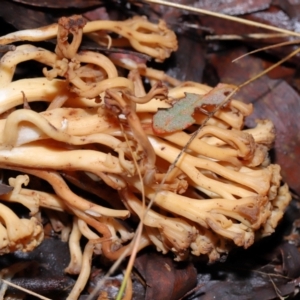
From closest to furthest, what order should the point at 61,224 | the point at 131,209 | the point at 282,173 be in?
the point at 131,209 < the point at 61,224 < the point at 282,173

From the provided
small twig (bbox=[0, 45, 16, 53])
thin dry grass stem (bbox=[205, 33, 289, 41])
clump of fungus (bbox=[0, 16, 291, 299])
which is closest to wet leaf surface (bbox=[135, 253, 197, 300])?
clump of fungus (bbox=[0, 16, 291, 299])

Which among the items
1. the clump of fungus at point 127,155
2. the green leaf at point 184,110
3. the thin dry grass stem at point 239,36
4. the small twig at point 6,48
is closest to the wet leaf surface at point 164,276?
the clump of fungus at point 127,155

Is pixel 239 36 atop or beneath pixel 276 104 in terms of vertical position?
atop

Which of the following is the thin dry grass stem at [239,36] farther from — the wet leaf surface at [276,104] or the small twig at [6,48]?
the small twig at [6,48]

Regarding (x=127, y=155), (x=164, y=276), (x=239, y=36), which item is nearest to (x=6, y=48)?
(x=127, y=155)

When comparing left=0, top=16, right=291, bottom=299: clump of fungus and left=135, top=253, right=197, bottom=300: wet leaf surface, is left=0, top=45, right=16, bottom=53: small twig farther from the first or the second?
left=135, top=253, right=197, bottom=300: wet leaf surface

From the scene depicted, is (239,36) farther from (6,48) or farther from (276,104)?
(6,48)

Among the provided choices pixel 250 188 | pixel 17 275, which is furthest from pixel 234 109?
pixel 17 275

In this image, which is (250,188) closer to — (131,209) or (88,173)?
(131,209)
